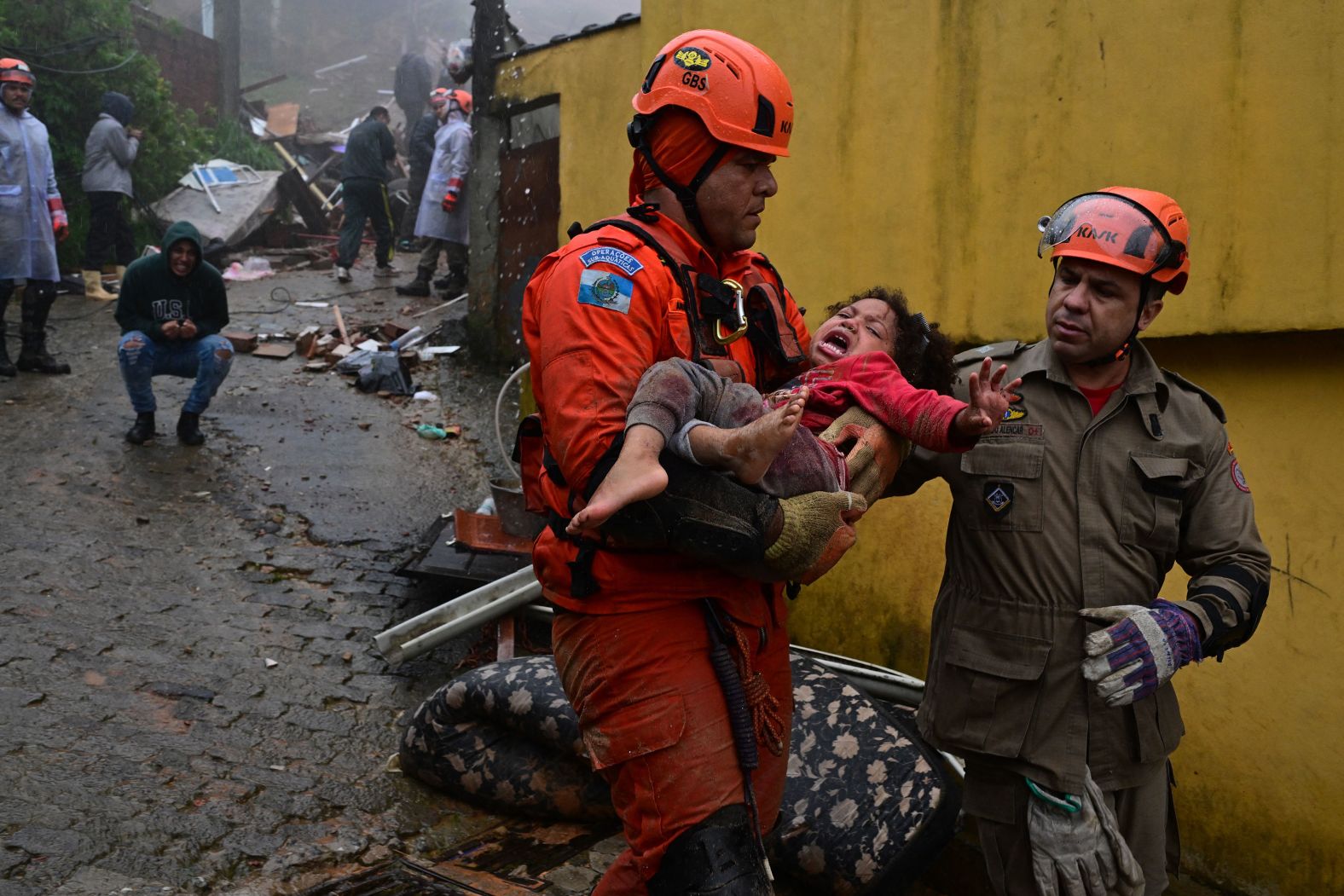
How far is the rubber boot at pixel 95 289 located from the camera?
39.2 ft

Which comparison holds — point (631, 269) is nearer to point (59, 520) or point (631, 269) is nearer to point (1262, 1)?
point (1262, 1)

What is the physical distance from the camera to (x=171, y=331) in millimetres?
7984

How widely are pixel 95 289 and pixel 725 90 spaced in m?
11.4

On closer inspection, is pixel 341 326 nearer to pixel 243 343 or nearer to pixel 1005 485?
pixel 243 343

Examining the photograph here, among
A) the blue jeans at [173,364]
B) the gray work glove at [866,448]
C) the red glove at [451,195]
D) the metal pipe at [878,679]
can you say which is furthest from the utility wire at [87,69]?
the gray work glove at [866,448]

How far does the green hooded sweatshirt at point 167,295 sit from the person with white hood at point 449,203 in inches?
151

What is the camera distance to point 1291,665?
3770 mm

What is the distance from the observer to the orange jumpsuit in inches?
88.0

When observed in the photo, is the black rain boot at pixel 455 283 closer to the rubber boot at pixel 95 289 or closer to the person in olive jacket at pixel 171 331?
the rubber boot at pixel 95 289

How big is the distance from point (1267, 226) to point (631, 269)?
8.16 ft

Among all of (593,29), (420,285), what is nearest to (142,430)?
(593,29)

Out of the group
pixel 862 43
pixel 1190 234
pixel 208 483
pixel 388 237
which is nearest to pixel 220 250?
pixel 388 237

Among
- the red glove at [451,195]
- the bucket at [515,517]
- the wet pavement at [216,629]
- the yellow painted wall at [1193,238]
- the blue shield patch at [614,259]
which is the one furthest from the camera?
the red glove at [451,195]

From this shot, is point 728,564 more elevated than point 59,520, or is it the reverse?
point 728,564
